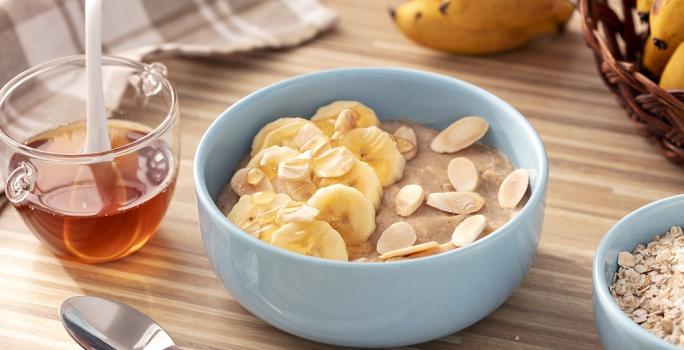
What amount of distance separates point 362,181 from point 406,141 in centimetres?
10

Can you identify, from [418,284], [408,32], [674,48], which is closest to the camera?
[418,284]

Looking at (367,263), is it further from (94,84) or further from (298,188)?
(94,84)

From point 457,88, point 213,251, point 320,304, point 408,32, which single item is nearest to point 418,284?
point 320,304

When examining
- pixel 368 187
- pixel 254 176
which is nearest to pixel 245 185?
pixel 254 176

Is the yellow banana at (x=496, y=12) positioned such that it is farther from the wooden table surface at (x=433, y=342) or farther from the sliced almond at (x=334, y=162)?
the sliced almond at (x=334, y=162)

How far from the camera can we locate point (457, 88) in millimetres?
979

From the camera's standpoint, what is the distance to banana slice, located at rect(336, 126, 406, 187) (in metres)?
0.92

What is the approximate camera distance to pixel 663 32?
3.30 ft

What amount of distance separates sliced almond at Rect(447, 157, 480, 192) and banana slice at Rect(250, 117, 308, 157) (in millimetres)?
150

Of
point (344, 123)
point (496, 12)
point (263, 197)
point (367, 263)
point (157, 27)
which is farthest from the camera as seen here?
point (157, 27)

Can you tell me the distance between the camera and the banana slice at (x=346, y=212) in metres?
0.84

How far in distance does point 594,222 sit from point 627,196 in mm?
63

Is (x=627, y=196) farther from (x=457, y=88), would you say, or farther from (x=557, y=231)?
(x=457, y=88)

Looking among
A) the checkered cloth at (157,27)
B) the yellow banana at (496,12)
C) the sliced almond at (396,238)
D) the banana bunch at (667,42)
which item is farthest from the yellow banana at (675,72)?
the checkered cloth at (157,27)
